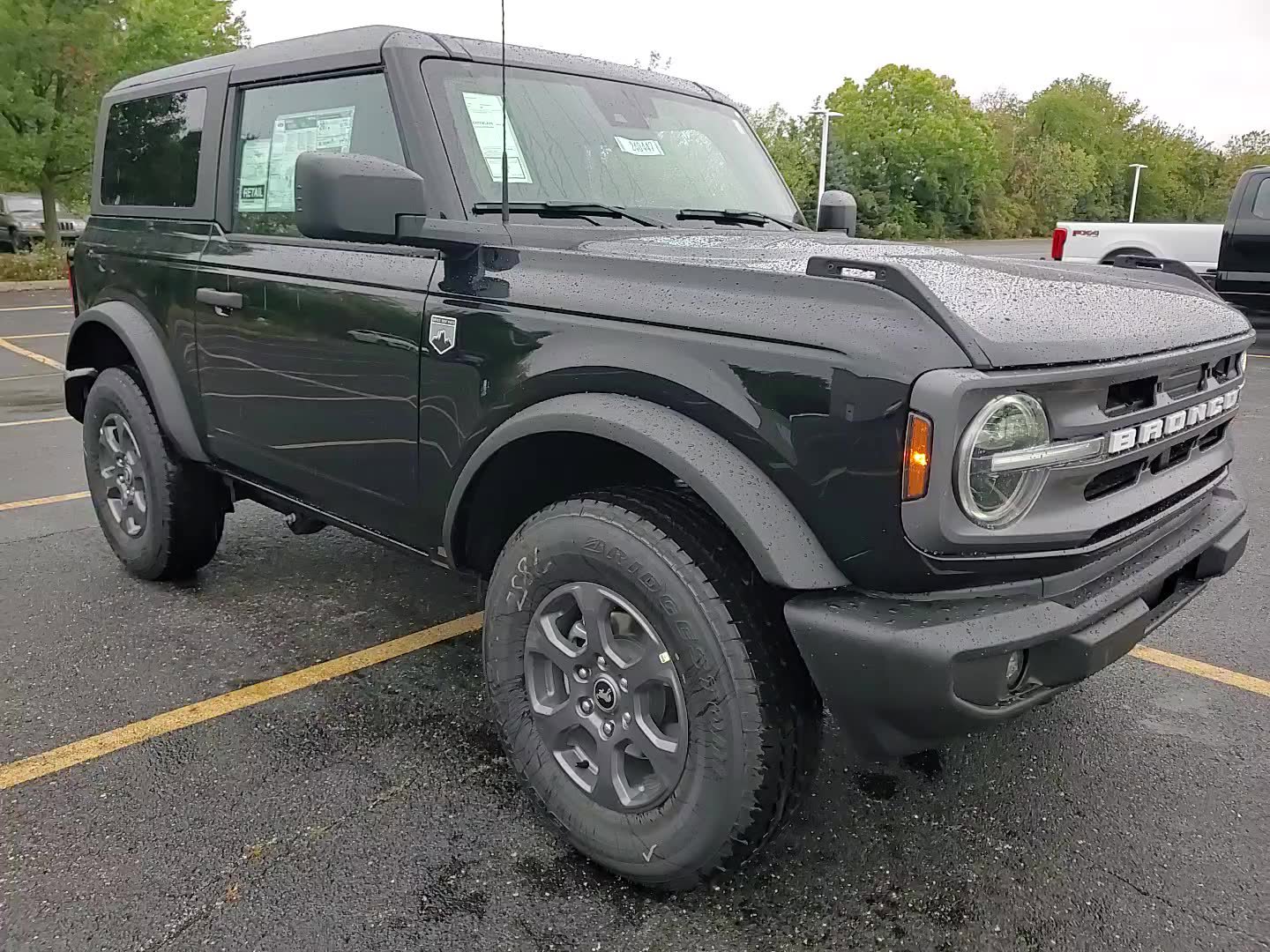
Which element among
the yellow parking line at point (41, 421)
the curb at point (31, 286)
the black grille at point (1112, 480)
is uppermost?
the black grille at point (1112, 480)

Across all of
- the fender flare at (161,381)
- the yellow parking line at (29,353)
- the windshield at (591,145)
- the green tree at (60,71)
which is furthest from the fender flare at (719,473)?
the green tree at (60,71)

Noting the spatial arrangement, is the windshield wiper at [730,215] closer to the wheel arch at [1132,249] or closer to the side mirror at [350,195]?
the side mirror at [350,195]

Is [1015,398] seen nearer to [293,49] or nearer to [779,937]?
[779,937]

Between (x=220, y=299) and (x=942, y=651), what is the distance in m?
2.67

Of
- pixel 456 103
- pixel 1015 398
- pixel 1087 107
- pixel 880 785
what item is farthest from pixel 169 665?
pixel 1087 107

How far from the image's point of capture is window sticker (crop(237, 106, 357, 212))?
3090 millimetres

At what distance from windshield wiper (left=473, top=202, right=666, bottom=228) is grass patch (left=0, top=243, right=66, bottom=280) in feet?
60.4

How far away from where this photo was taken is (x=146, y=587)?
4117 millimetres

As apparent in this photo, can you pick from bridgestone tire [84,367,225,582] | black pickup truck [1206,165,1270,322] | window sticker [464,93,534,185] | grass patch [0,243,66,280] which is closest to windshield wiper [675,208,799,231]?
window sticker [464,93,534,185]

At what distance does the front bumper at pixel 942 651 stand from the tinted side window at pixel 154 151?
9.67 ft

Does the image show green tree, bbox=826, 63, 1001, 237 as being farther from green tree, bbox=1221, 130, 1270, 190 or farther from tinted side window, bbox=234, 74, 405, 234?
tinted side window, bbox=234, 74, 405, 234

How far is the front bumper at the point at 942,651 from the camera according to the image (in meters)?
1.84

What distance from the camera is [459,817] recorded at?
2570 millimetres

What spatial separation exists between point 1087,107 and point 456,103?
258 feet
